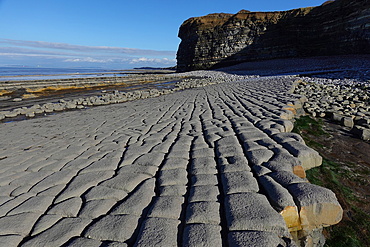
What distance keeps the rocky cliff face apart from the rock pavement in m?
29.8

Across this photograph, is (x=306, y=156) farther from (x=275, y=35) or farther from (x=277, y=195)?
(x=275, y=35)

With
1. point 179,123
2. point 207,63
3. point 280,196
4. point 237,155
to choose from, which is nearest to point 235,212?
point 280,196

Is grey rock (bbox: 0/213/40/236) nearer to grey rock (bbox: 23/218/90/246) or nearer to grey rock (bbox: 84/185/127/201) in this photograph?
grey rock (bbox: 23/218/90/246)

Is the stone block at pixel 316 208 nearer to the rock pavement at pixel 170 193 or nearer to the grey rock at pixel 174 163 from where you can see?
the rock pavement at pixel 170 193

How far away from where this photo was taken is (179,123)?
5359 millimetres

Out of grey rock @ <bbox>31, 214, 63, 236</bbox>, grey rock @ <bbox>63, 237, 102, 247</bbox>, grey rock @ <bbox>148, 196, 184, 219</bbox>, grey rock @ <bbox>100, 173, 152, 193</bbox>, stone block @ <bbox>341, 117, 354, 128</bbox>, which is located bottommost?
stone block @ <bbox>341, 117, 354, 128</bbox>

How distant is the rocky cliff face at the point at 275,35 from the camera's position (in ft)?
92.0

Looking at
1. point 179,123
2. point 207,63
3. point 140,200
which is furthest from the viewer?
point 207,63

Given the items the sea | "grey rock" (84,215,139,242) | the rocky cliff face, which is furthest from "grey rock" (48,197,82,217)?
the sea

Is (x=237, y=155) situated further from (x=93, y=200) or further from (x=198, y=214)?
(x=93, y=200)

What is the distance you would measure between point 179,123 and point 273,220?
3676 mm

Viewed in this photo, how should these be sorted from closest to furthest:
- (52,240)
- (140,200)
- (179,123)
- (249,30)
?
(52,240), (140,200), (179,123), (249,30)

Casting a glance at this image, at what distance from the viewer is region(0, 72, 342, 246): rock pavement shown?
71.3 inches

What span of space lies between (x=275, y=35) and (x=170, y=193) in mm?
42876
